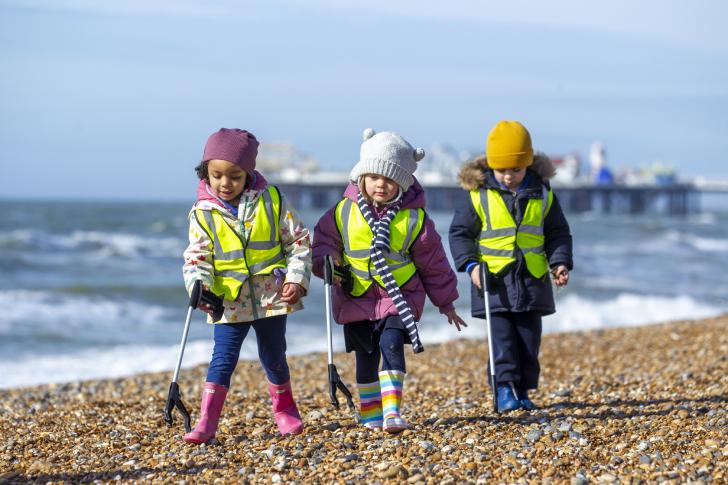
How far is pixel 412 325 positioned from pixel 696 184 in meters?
77.3

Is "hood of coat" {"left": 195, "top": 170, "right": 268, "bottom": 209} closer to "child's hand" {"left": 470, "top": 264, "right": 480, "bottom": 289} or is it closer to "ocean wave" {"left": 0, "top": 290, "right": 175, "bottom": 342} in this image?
"child's hand" {"left": 470, "top": 264, "right": 480, "bottom": 289}

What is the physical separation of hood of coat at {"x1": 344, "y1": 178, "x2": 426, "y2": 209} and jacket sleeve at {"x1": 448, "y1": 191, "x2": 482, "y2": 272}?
0.54 m

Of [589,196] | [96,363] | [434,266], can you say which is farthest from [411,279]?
[589,196]

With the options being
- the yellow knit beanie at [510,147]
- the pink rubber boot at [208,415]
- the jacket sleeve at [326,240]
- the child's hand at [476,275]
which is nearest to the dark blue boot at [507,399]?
the child's hand at [476,275]

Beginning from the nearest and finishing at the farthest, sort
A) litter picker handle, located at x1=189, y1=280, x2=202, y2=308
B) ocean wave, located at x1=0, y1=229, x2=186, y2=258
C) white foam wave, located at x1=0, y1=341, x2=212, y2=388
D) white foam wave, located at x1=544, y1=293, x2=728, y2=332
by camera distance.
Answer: litter picker handle, located at x1=189, y1=280, x2=202, y2=308, white foam wave, located at x1=0, y1=341, x2=212, y2=388, white foam wave, located at x1=544, y1=293, x2=728, y2=332, ocean wave, located at x1=0, y1=229, x2=186, y2=258

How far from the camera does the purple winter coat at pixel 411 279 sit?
4.39m

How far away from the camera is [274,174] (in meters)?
76.5

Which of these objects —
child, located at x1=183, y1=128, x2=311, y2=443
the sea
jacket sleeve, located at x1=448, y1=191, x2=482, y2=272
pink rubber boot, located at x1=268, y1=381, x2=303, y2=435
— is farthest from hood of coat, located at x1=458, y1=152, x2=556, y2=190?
the sea

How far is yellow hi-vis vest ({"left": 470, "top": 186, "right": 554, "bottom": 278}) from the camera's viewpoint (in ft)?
16.4

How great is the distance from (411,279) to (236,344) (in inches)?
33.0

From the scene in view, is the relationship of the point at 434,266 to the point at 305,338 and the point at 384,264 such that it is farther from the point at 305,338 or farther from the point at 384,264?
the point at 305,338

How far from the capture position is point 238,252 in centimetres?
419

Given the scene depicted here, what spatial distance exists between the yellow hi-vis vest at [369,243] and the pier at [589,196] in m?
56.0

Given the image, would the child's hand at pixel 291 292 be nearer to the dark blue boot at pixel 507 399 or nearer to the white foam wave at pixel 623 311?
the dark blue boot at pixel 507 399
